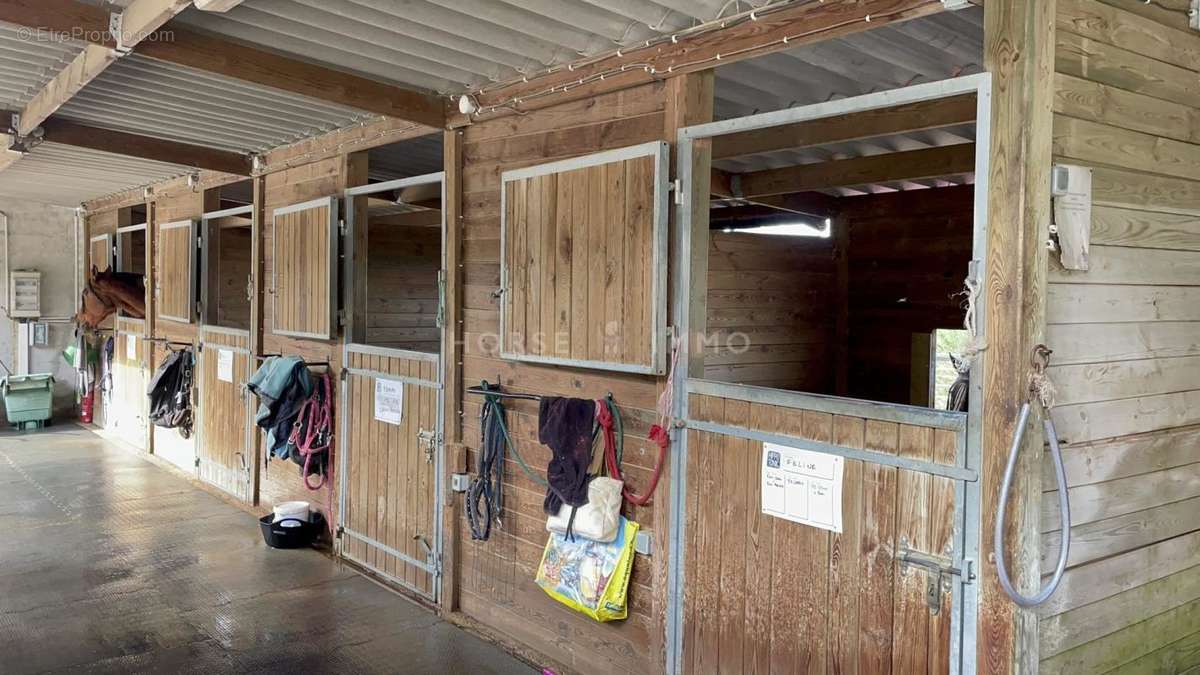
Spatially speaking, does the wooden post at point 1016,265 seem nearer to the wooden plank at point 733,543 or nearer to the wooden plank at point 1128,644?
the wooden plank at point 1128,644

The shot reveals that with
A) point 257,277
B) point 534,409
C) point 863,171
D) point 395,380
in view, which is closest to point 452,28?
point 534,409

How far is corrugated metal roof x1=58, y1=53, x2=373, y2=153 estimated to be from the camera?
4.08m

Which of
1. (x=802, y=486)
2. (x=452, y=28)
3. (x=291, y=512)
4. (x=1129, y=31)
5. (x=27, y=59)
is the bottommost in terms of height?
(x=291, y=512)

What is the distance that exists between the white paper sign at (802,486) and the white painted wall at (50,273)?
380 inches

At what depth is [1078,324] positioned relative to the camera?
7.22ft

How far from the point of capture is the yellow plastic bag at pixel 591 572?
317 cm

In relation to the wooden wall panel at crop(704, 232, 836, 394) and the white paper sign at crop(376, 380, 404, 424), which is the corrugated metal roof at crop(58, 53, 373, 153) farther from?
the wooden wall panel at crop(704, 232, 836, 394)

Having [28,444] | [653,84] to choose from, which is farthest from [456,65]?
[28,444]

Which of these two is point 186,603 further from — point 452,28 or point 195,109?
point 452,28

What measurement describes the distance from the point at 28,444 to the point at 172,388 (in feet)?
8.76

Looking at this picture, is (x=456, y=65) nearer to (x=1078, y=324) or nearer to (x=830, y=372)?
(x=1078, y=324)

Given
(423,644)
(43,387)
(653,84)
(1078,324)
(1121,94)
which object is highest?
(653,84)

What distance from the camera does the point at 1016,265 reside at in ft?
6.74

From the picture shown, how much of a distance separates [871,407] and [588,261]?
1.26 m
